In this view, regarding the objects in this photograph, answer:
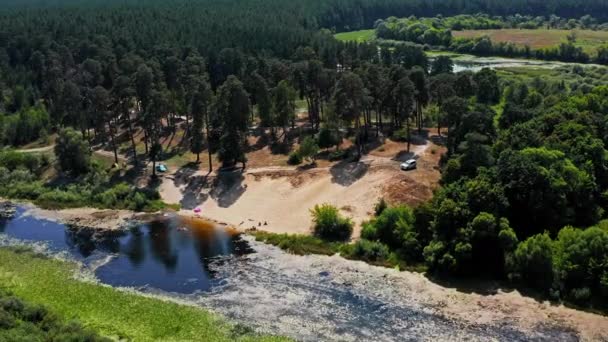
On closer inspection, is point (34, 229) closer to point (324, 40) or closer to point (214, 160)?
point (214, 160)

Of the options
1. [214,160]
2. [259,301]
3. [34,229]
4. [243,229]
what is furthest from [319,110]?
[259,301]

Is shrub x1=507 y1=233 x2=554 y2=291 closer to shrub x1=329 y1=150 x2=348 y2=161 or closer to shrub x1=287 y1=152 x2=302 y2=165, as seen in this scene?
shrub x1=329 y1=150 x2=348 y2=161

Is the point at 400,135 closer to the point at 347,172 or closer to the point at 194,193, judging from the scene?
the point at 347,172

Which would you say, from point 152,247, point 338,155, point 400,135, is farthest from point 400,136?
point 152,247

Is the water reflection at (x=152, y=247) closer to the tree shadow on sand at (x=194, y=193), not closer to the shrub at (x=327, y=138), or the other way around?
the tree shadow on sand at (x=194, y=193)

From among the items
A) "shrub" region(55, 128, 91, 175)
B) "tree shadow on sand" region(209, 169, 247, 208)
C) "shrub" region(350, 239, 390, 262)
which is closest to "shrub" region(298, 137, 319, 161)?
"tree shadow on sand" region(209, 169, 247, 208)

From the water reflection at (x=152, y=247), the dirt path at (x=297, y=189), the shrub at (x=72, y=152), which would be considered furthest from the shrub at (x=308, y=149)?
the shrub at (x=72, y=152)
